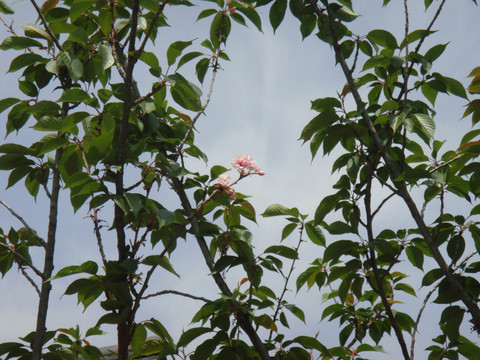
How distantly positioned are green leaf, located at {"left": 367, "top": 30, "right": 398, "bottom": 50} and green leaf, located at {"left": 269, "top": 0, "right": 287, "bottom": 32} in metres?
0.39

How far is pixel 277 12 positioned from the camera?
6.84ft

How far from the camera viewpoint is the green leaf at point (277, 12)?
6.82 feet

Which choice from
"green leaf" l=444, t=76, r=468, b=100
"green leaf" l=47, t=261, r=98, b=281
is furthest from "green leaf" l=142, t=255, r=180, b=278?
"green leaf" l=444, t=76, r=468, b=100

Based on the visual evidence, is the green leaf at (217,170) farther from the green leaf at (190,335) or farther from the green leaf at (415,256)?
the green leaf at (415,256)

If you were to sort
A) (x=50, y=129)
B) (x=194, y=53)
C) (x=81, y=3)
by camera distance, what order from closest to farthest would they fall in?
(x=50, y=129) → (x=81, y=3) → (x=194, y=53)

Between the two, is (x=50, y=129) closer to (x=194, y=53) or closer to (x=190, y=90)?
(x=190, y=90)

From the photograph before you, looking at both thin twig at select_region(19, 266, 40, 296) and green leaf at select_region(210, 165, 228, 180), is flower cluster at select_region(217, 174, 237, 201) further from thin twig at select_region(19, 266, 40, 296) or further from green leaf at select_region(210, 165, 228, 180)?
thin twig at select_region(19, 266, 40, 296)

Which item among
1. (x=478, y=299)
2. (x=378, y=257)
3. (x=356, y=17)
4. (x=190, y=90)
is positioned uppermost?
(x=356, y=17)

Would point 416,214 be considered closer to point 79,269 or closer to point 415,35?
point 415,35

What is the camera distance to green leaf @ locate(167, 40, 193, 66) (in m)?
1.78

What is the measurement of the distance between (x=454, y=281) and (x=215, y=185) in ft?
2.90

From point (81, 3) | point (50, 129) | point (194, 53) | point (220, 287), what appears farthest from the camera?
point (194, 53)

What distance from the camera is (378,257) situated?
73.2 inches

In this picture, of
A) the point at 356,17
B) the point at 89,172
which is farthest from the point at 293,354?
the point at 356,17
